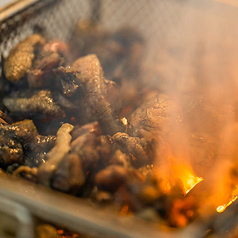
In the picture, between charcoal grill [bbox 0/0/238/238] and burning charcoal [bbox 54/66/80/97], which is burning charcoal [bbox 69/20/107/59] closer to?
charcoal grill [bbox 0/0/238/238]

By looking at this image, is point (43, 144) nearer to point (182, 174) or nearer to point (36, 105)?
point (36, 105)

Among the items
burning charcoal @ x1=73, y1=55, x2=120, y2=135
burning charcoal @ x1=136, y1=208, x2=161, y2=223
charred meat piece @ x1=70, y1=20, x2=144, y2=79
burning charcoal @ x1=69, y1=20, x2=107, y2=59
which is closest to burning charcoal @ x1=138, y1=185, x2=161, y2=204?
burning charcoal @ x1=136, y1=208, x2=161, y2=223

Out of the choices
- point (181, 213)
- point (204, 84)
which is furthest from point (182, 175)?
point (204, 84)

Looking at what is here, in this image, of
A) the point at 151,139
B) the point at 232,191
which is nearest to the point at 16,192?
the point at 151,139

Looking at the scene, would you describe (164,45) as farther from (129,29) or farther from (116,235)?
(116,235)

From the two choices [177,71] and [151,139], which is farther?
[177,71]

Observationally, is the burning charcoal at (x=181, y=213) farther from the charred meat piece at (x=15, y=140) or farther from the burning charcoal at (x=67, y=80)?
the burning charcoal at (x=67, y=80)
